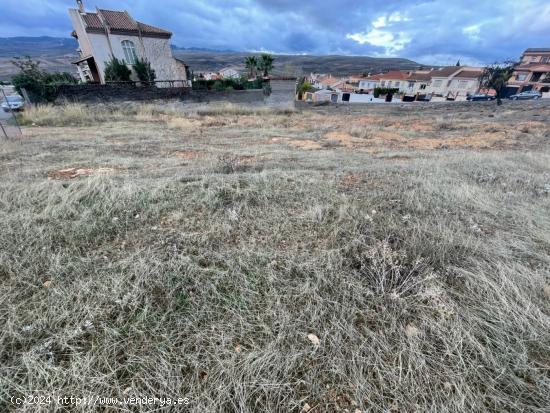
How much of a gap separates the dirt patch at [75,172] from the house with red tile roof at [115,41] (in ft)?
65.3

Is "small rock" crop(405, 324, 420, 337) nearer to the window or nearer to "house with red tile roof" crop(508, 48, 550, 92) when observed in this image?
the window

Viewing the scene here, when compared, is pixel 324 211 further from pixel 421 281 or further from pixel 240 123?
pixel 240 123

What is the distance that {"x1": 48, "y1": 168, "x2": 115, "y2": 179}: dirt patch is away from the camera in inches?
163

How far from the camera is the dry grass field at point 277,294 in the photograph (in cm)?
128

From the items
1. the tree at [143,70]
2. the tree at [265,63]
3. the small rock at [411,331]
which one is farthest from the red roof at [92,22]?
the small rock at [411,331]

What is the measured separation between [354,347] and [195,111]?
54.7 ft

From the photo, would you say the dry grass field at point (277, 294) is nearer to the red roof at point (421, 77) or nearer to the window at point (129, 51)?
the window at point (129, 51)

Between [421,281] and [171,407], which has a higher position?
[421,281]

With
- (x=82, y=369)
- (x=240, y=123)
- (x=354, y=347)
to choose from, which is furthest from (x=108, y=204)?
(x=240, y=123)

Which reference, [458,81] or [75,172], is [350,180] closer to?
[75,172]

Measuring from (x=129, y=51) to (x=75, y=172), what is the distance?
21979 mm

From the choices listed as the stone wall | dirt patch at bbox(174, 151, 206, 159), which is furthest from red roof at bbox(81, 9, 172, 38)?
dirt patch at bbox(174, 151, 206, 159)

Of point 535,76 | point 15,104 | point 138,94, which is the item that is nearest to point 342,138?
point 138,94

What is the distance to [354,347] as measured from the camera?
147 cm
